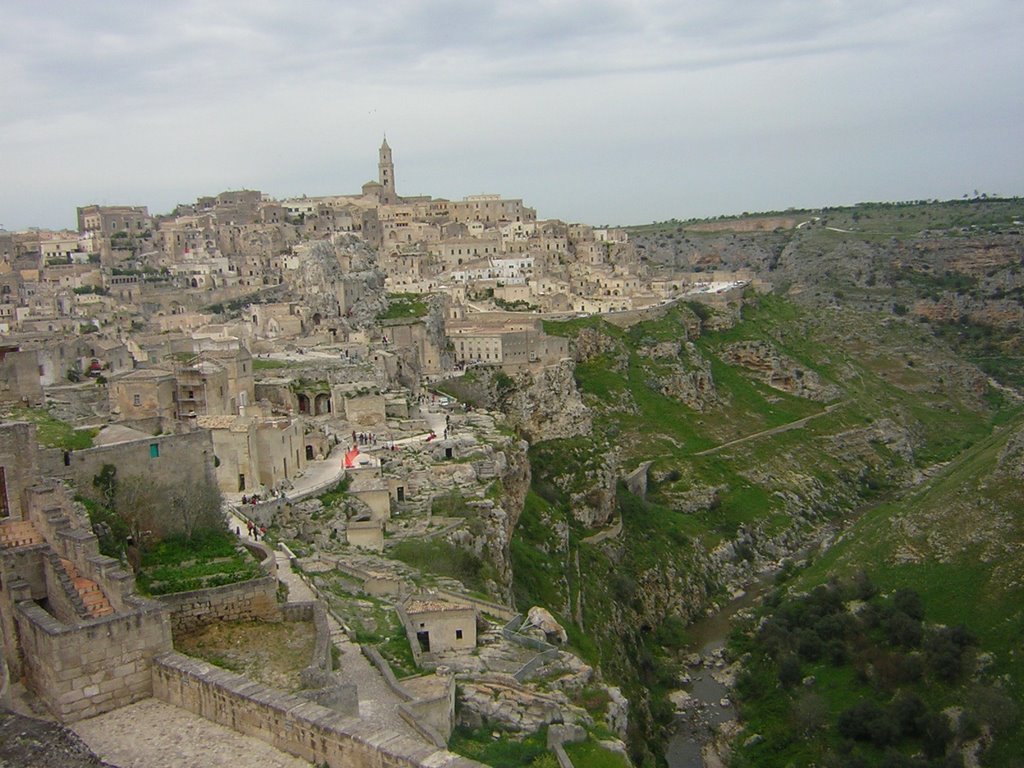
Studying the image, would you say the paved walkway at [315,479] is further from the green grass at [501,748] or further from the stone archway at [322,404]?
the green grass at [501,748]

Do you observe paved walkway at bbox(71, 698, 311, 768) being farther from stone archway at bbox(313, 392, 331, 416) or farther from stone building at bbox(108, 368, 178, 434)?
stone archway at bbox(313, 392, 331, 416)

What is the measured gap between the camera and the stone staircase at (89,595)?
11.5 metres

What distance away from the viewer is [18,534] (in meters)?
13.3

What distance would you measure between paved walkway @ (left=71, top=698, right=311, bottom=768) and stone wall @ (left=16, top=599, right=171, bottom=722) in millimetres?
182

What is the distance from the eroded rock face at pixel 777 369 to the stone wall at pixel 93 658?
229 feet

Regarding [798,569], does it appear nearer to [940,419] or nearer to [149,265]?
[940,419]

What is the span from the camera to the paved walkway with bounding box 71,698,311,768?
933 cm

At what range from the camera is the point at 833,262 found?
11988 cm

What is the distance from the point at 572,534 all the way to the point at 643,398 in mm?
19840

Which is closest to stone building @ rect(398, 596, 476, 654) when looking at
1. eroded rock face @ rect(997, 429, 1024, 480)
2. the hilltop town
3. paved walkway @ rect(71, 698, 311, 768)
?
the hilltop town

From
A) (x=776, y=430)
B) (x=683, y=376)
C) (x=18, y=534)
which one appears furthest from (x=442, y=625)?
(x=776, y=430)

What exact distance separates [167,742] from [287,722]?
4.75 ft

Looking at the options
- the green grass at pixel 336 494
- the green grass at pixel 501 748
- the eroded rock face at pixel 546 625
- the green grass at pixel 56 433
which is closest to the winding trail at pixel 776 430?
the green grass at pixel 336 494

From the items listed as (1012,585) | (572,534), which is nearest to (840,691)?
(1012,585)
